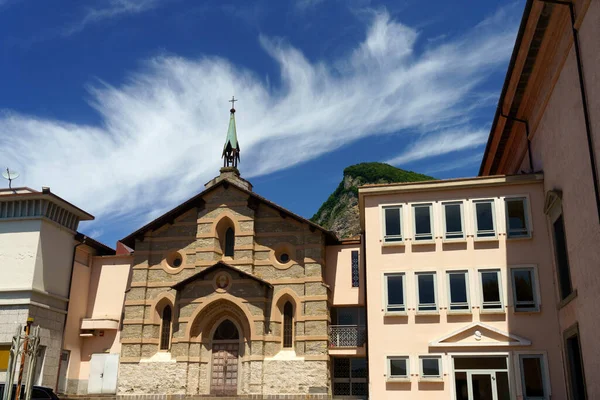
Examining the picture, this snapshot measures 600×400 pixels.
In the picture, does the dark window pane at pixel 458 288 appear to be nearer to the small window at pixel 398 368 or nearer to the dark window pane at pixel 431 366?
the dark window pane at pixel 431 366

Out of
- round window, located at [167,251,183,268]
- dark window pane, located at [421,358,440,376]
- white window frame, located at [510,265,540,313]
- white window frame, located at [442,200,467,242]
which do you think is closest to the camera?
white window frame, located at [510,265,540,313]

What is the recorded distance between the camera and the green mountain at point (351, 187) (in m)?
99.0

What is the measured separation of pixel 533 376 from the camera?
22.2 metres

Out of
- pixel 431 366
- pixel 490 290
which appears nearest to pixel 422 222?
pixel 490 290

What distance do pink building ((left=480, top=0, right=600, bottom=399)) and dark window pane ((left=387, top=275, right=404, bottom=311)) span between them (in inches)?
219

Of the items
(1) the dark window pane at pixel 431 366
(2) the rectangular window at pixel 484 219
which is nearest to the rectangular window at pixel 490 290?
(2) the rectangular window at pixel 484 219

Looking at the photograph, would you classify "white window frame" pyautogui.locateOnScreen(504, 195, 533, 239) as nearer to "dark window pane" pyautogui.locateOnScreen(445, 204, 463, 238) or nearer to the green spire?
Answer: "dark window pane" pyautogui.locateOnScreen(445, 204, 463, 238)

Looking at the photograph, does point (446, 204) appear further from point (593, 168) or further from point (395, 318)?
point (593, 168)

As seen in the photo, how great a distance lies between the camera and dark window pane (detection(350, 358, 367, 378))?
2853 cm

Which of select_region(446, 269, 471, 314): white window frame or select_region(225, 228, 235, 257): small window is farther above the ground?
select_region(225, 228, 235, 257): small window

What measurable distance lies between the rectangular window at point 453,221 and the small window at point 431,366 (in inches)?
190

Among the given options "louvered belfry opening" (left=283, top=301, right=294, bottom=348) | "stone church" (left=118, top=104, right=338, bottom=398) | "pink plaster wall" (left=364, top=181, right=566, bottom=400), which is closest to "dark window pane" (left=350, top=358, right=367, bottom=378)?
"stone church" (left=118, top=104, right=338, bottom=398)

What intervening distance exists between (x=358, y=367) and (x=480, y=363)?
709cm

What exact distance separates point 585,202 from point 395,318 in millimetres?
8962
